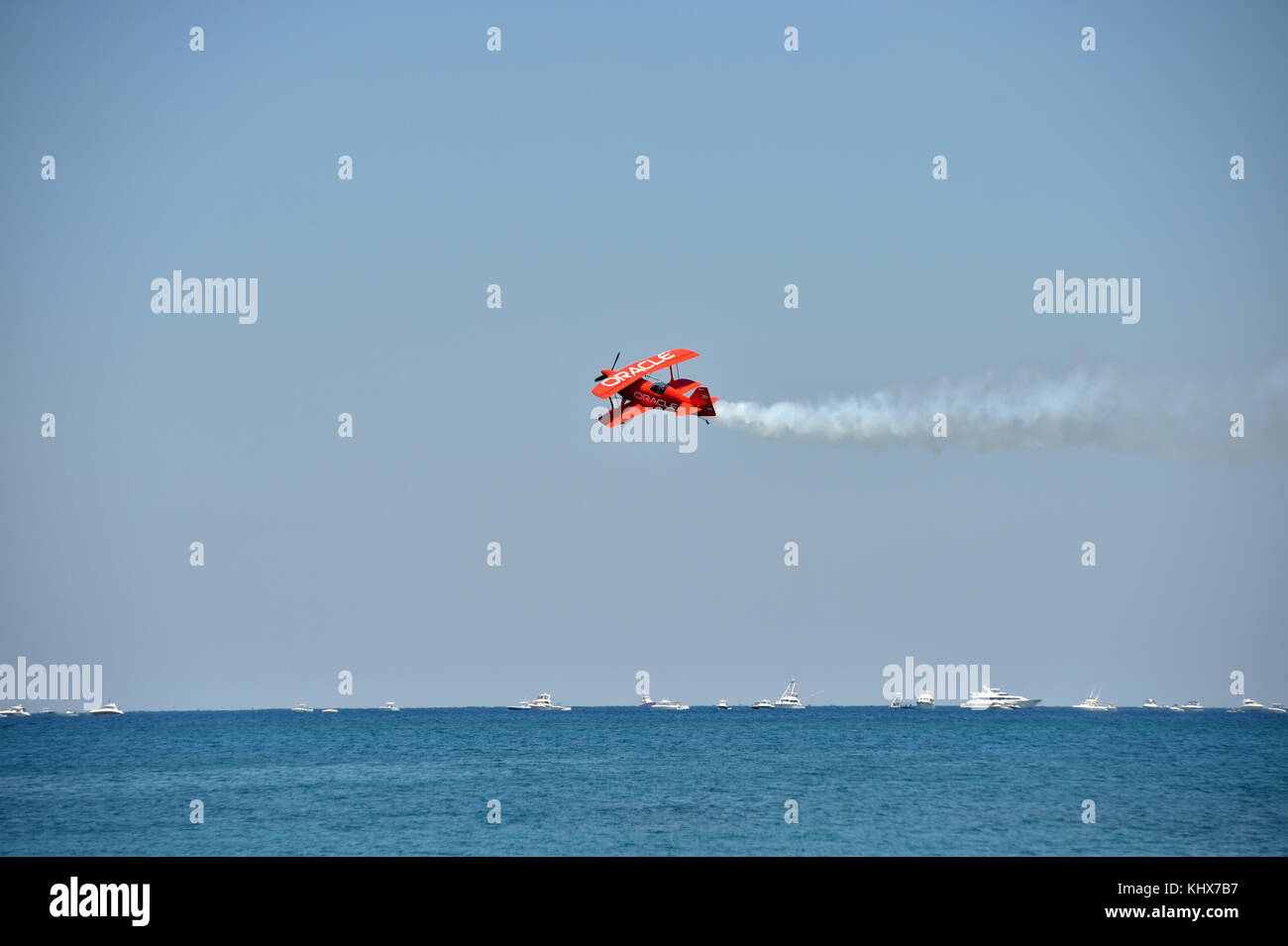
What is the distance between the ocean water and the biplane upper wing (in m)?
14.9

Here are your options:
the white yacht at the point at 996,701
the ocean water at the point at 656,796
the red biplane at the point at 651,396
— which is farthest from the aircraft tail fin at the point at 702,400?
the white yacht at the point at 996,701

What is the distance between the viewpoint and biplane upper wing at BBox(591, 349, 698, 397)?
37438mm

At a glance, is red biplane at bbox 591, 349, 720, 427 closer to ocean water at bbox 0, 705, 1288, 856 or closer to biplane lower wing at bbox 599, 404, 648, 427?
biplane lower wing at bbox 599, 404, 648, 427

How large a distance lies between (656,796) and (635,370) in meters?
20.0

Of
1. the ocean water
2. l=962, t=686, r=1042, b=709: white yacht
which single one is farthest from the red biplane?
l=962, t=686, r=1042, b=709: white yacht

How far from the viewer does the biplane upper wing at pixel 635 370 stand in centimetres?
3744

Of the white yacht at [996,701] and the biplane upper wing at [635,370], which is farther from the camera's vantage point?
the white yacht at [996,701]

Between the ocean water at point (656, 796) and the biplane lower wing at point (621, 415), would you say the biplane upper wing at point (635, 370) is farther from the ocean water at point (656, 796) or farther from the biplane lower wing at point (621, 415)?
the ocean water at point (656, 796)

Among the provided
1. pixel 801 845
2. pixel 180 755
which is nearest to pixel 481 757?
pixel 180 755

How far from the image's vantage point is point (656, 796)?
4903 centimetres

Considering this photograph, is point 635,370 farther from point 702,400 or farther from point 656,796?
point 656,796

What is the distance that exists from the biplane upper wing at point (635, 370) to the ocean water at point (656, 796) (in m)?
14.9
